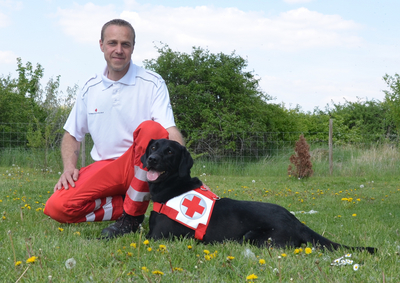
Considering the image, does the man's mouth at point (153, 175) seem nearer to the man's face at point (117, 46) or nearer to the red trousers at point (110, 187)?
the red trousers at point (110, 187)

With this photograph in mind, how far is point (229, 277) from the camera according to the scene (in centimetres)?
205

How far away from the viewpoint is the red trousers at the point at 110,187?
313 centimetres

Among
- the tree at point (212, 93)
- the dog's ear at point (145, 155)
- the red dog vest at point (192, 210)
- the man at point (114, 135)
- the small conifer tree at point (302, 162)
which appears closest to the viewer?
the red dog vest at point (192, 210)

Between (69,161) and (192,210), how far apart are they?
1.44 metres

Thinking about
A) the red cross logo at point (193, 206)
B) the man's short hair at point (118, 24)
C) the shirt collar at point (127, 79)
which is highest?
the man's short hair at point (118, 24)

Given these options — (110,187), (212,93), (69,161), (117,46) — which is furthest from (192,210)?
(212,93)

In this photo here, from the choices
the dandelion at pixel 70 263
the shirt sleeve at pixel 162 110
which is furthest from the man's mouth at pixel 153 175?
the dandelion at pixel 70 263

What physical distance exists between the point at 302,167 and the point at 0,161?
9219mm

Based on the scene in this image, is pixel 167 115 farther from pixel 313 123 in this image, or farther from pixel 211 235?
pixel 313 123

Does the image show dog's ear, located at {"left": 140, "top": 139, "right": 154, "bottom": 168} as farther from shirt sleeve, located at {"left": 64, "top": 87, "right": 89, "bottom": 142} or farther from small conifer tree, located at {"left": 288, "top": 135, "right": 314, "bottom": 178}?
small conifer tree, located at {"left": 288, "top": 135, "right": 314, "bottom": 178}

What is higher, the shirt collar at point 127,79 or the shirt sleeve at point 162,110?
the shirt collar at point 127,79

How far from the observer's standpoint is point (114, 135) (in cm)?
350

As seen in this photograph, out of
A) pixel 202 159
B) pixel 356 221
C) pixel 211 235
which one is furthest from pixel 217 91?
pixel 211 235

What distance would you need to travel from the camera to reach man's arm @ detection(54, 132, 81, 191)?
3.38 meters
